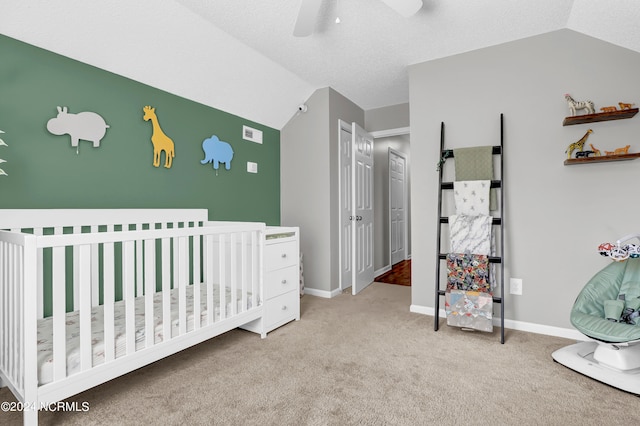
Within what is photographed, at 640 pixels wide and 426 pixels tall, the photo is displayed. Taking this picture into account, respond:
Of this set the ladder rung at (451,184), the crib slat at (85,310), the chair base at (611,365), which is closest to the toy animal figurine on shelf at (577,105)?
the ladder rung at (451,184)

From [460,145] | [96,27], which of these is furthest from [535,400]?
[96,27]

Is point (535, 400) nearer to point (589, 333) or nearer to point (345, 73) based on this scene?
point (589, 333)

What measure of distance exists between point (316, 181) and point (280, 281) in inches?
53.4

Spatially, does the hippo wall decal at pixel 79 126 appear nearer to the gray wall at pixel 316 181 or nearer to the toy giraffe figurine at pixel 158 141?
the toy giraffe figurine at pixel 158 141

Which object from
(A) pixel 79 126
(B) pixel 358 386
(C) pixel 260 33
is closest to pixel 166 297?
(B) pixel 358 386

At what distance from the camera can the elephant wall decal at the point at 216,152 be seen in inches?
112

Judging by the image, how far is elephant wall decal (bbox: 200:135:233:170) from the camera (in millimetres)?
2836

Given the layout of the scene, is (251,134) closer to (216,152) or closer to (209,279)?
(216,152)

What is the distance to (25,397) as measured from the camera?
1.23 meters

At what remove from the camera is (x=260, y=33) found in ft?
7.82

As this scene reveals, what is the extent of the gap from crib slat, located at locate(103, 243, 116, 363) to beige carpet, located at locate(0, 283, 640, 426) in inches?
10.8

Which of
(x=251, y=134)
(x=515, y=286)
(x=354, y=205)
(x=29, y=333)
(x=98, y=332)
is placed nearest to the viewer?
(x=29, y=333)

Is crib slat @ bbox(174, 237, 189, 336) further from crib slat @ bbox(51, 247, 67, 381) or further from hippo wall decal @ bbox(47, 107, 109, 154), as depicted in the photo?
hippo wall decal @ bbox(47, 107, 109, 154)

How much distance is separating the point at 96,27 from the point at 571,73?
321cm
